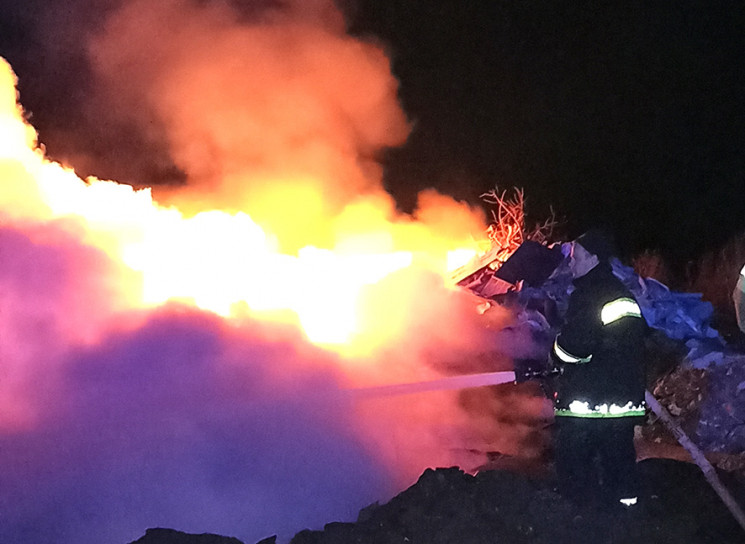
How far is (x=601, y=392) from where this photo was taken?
405cm

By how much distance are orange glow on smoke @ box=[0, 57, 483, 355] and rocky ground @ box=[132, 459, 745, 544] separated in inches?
95.9

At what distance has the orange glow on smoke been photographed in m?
6.09

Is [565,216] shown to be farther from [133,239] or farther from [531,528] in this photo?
[531,528]

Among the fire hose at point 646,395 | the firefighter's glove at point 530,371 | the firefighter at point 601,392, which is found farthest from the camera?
the firefighter's glove at point 530,371

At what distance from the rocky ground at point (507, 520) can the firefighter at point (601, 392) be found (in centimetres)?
16

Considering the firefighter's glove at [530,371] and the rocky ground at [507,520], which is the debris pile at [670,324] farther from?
the firefighter's glove at [530,371]

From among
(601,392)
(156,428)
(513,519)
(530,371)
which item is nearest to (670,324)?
A: (530,371)

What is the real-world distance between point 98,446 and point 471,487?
278 cm

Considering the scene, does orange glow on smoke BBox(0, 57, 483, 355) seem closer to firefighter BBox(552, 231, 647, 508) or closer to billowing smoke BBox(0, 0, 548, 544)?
billowing smoke BBox(0, 0, 548, 544)

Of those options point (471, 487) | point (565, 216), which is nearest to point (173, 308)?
point (471, 487)

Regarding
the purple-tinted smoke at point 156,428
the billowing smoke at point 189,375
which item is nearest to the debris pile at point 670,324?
the billowing smoke at point 189,375

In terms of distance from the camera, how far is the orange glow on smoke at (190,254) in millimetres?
6094

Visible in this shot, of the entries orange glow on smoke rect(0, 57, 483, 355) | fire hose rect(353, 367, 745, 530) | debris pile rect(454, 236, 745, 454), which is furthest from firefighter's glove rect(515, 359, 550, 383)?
debris pile rect(454, 236, 745, 454)

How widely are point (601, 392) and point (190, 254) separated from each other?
13.7 ft
